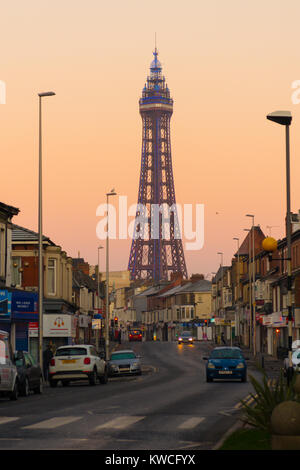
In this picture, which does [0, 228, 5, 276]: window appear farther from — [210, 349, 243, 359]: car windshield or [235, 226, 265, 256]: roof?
[235, 226, 265, 256]: roof

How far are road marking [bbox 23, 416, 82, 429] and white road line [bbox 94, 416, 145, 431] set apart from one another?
2.99 feet

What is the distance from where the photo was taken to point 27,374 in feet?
108

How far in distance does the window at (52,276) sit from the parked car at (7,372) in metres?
37.0

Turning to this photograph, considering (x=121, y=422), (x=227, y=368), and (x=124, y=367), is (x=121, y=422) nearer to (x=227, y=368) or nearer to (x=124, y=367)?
(x=227, y=368)

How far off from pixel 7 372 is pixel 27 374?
4117 mm

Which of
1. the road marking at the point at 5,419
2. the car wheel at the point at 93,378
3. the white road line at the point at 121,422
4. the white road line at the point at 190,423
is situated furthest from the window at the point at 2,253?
the white road line at the point at 190,423

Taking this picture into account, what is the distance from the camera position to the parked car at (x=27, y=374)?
32000mm

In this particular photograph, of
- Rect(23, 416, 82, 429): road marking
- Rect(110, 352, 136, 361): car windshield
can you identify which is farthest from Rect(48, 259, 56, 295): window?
Rect(23, 416, 82, 429): road marking

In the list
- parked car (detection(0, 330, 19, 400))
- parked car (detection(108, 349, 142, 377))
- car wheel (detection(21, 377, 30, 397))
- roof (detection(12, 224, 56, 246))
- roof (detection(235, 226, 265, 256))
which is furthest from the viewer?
roof (detection(235, 226, 265, 256))

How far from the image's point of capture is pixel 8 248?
172ft

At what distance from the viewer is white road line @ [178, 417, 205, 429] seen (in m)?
19.4

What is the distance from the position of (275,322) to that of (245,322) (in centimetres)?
2875
